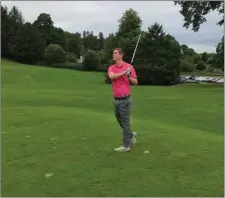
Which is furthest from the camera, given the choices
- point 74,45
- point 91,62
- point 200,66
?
point 74,45

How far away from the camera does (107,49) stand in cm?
11450

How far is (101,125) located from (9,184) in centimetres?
753

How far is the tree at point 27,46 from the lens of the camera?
374 feet

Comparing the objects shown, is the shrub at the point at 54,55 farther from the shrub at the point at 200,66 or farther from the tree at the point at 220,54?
the tree at the point at 220,54

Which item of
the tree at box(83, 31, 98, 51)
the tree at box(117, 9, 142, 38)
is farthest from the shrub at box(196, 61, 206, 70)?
the tree at box(83, 31, 98, 51)

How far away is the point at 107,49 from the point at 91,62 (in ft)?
36.0

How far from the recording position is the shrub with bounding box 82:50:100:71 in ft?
342

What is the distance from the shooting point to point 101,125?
51.3 feet

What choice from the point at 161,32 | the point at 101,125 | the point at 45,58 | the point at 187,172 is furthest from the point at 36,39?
the point at 187,172

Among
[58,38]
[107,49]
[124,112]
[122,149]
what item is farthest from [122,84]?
[58,38]

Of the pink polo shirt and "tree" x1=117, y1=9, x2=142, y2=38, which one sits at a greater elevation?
"tree" x1=117, y1=9, x2=142, y2=38

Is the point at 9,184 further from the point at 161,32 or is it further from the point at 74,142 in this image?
the point at 161,32

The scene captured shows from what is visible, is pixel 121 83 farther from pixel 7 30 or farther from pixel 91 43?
pixel 91 43

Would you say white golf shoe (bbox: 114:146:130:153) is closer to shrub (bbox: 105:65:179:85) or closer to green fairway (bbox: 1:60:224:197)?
green fairway (bbox: 1:60:224:197)
